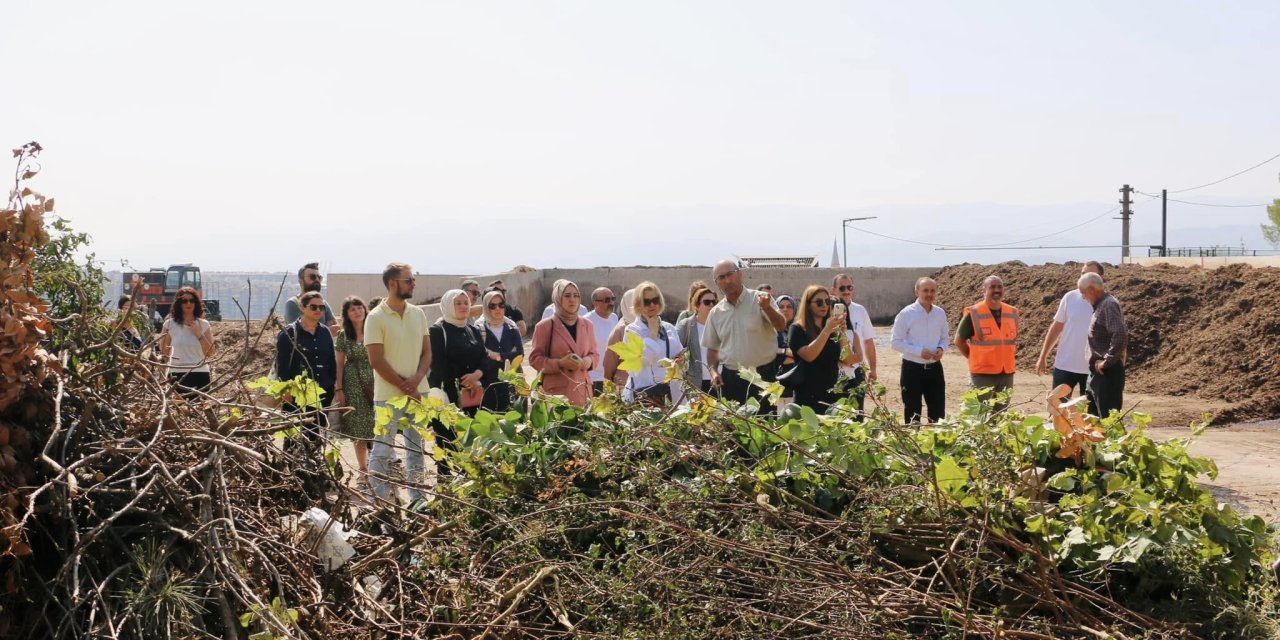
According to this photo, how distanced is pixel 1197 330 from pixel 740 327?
13565mm

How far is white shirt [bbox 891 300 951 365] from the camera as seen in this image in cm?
942

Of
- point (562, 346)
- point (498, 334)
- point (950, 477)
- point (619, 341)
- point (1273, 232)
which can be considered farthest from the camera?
point (1273, 232)

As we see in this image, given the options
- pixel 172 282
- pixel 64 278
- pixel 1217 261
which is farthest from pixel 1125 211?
pixel 64 278

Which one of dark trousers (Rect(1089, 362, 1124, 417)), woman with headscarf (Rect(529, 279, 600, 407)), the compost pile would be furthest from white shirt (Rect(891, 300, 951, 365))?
the compost pile

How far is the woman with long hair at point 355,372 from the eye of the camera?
766 centimetres

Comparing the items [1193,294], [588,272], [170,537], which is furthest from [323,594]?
[588,272]

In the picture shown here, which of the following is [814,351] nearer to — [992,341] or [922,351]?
[922,351]

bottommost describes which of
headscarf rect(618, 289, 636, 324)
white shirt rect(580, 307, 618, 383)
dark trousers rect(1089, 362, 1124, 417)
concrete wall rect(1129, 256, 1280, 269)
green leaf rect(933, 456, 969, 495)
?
dark trousers rect(1089, 362, 1124, 417)

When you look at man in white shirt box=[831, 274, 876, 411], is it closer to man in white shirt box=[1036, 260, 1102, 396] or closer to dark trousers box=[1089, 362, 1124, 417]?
man in white shirt box=[1036, 260, 1102, 396]

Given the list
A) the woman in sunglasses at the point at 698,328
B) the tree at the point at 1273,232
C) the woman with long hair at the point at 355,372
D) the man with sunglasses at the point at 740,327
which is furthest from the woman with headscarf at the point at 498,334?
the tree at the point at 1273,232

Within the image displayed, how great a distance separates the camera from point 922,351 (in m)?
9.32

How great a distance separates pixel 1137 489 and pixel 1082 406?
0.60 meters

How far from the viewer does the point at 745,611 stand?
3096 mm

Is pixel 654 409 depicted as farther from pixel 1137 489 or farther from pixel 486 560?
pixel 1137 489
